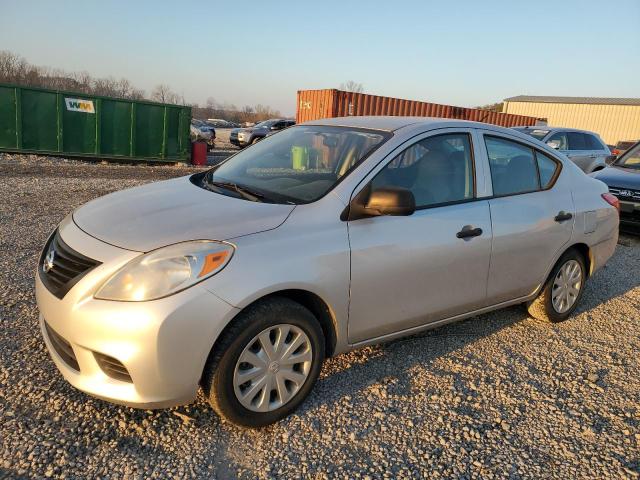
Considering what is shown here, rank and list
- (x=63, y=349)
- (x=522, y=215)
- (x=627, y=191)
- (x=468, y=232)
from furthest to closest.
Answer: (x=627, y=191) < (x=522, y=215) < (x=468, y=232) < (x=63, y=349)

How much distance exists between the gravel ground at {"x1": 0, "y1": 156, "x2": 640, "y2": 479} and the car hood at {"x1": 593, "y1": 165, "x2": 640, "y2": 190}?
Answer: 426 cm

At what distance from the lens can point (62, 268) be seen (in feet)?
8.39

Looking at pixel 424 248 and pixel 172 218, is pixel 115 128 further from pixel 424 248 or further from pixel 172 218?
pixel 424 248

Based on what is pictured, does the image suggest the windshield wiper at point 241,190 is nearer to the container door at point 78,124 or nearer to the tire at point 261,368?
the tire at point 261,368

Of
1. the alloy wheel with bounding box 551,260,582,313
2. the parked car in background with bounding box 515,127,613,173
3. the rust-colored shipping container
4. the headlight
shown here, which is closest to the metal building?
the rust-colored shipping container

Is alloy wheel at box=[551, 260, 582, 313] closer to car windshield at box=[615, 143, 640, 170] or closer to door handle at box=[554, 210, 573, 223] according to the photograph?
door handle at box=[554, 210, 573, 223]

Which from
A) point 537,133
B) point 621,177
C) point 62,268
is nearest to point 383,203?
point 62,268

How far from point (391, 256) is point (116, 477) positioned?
1.78 m

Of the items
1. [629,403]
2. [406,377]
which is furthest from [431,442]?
[629,403]

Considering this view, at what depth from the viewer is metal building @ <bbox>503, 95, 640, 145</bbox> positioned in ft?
147

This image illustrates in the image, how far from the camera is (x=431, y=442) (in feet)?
8.77

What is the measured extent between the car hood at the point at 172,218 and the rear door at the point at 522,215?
65.7 inches

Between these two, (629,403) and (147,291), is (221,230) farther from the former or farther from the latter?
(629,403)

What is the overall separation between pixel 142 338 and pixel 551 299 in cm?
337
